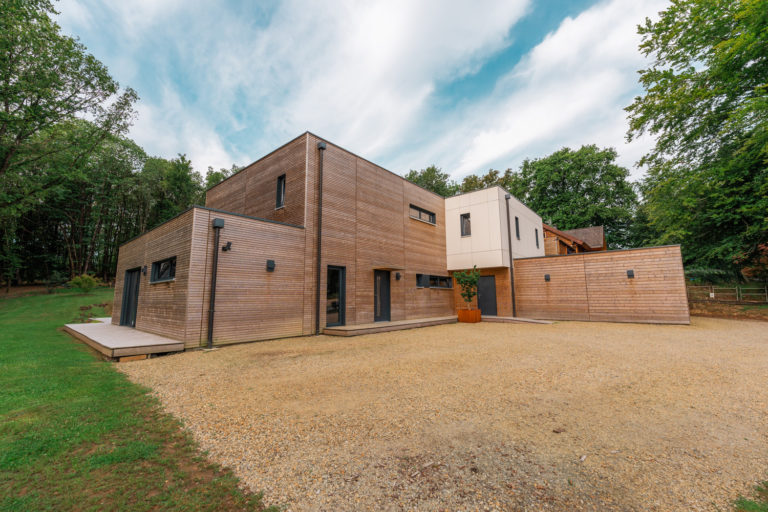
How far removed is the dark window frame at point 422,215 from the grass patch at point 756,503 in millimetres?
11552

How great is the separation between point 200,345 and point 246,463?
18.6 ft

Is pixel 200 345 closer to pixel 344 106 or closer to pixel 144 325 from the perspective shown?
pixel 144 325

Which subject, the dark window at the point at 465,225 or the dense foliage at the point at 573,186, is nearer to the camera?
the dark window at the point at 465,225

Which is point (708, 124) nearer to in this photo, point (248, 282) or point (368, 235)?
point (368, 235)

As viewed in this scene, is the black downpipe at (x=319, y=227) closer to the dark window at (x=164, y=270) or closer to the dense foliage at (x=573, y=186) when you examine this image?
the dark window at (x=164, y=270)

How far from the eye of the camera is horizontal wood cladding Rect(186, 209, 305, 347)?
22.5ft

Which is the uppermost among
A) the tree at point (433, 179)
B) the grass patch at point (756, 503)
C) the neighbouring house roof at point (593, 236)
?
the tree at point (433, 179)

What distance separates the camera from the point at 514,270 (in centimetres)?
1330

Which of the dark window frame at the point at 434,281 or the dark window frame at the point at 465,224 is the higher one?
the dark window frame at the point at 465,224

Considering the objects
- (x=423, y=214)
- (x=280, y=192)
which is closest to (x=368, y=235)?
(x=280, y=192)

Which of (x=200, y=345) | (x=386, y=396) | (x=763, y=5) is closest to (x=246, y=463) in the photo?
(x=386, y=396)

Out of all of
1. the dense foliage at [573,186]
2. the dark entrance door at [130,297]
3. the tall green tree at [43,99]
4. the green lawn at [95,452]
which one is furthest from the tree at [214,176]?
the green lawn at [95,452]

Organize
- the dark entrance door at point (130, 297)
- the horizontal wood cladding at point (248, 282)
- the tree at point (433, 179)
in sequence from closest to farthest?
the horizontal wood cladding at point (248, 282) < the dark entrance door at point (130, 297) < the tree at point (433, 179)

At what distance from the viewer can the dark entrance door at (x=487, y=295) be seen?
13.7m
